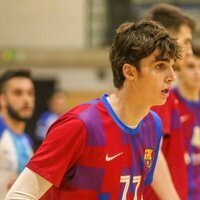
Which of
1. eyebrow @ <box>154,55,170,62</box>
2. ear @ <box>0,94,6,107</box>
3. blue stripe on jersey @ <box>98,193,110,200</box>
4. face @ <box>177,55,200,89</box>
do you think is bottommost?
ear @ <box>0,94,6,107</box>

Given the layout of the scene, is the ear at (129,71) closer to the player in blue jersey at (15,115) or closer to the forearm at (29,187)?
the forearm at (29,187)

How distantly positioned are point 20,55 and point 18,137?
7.49 metres

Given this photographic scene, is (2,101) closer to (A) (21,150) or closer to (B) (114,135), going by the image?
(A) (21,150)

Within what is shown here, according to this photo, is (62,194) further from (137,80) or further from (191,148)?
(191,148)

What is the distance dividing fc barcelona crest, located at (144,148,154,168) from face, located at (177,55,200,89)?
1665 millimetres

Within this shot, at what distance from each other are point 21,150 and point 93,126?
9.85 feet

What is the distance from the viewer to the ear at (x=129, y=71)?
114 inches

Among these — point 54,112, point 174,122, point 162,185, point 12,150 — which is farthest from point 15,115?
point 54,112

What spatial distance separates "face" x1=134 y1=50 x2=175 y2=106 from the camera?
9.37ft

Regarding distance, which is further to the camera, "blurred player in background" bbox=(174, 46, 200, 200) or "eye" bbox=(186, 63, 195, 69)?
"eye" bbox=(186, 63, 195, 69)

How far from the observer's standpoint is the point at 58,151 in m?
2.73

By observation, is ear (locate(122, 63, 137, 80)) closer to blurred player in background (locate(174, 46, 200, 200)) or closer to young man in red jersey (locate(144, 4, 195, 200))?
young man in red jersey (locate(144, 4, 195, 200))

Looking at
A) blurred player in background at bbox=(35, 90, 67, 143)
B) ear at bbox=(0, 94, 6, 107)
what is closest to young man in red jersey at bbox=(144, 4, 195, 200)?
ear at bbox=(0, 94, 6, 107)

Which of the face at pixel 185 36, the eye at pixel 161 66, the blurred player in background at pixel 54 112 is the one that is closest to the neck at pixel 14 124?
the face at pixel 185 36
